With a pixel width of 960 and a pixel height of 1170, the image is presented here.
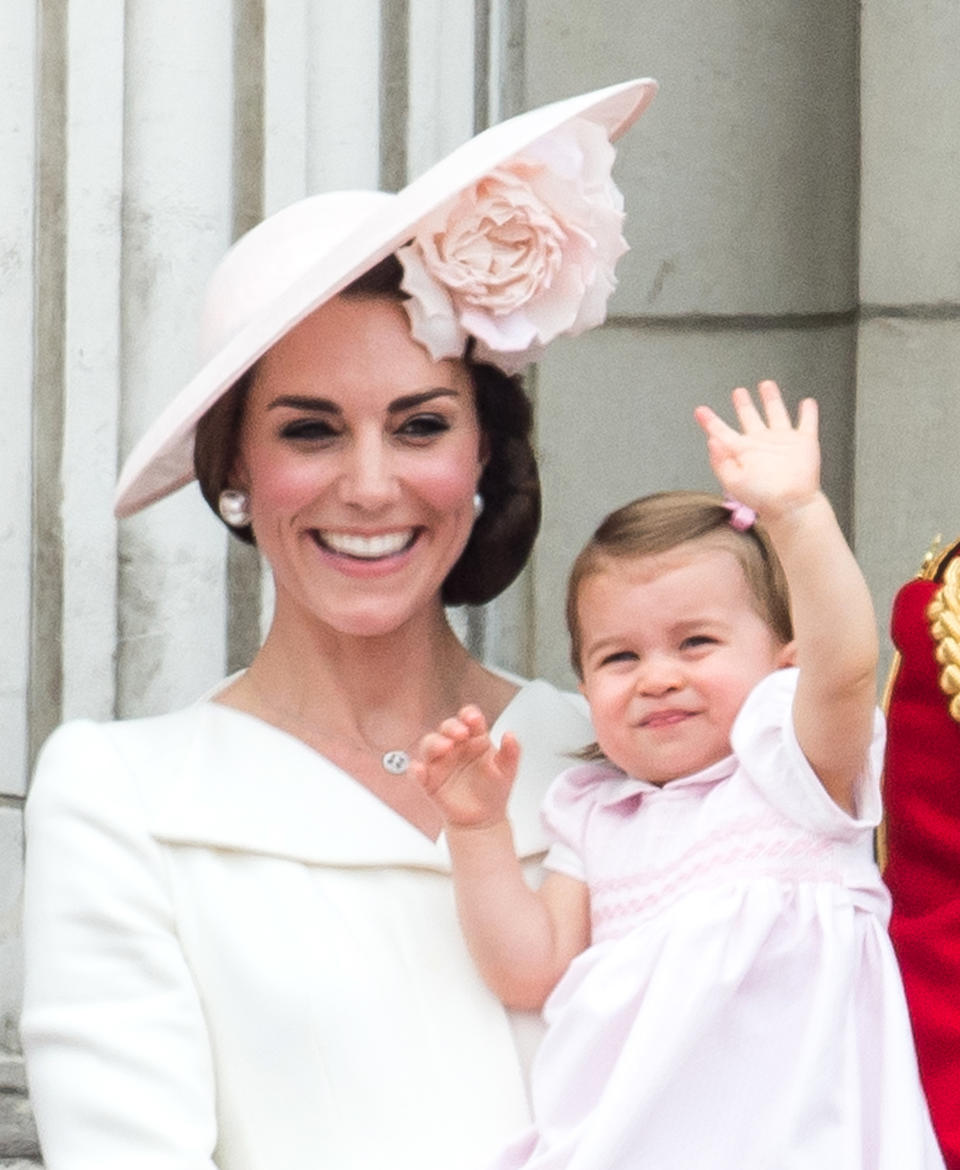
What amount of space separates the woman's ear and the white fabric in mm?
362

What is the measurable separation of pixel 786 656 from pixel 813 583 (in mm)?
229

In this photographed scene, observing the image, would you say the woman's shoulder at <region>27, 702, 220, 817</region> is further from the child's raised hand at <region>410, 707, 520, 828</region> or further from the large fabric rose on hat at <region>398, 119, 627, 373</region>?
the large fabric rose on hat at <region>398, 119, 627, 373</region>

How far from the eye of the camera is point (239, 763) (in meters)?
2.27

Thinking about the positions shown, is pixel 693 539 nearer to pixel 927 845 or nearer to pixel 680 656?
pixel 680 656

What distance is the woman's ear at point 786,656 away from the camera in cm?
222

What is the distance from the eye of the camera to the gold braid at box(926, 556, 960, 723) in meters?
2.21

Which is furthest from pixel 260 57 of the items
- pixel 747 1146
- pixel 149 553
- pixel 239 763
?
pixel 747 1146

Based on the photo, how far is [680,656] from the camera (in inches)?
87.2

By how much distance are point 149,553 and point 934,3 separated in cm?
122

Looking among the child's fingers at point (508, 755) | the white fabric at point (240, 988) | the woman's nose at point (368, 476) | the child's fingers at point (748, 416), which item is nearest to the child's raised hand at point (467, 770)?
the child's fingers at point (508, 755)

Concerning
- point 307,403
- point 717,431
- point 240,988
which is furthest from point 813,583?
point 240,988

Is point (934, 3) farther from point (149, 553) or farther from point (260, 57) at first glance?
point (149, 553)

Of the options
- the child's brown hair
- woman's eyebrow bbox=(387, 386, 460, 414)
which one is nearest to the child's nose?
the child's brown hair

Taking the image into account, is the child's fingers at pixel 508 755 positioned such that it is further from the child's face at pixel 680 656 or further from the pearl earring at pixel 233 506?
the pearl earring at pixel 233 506
